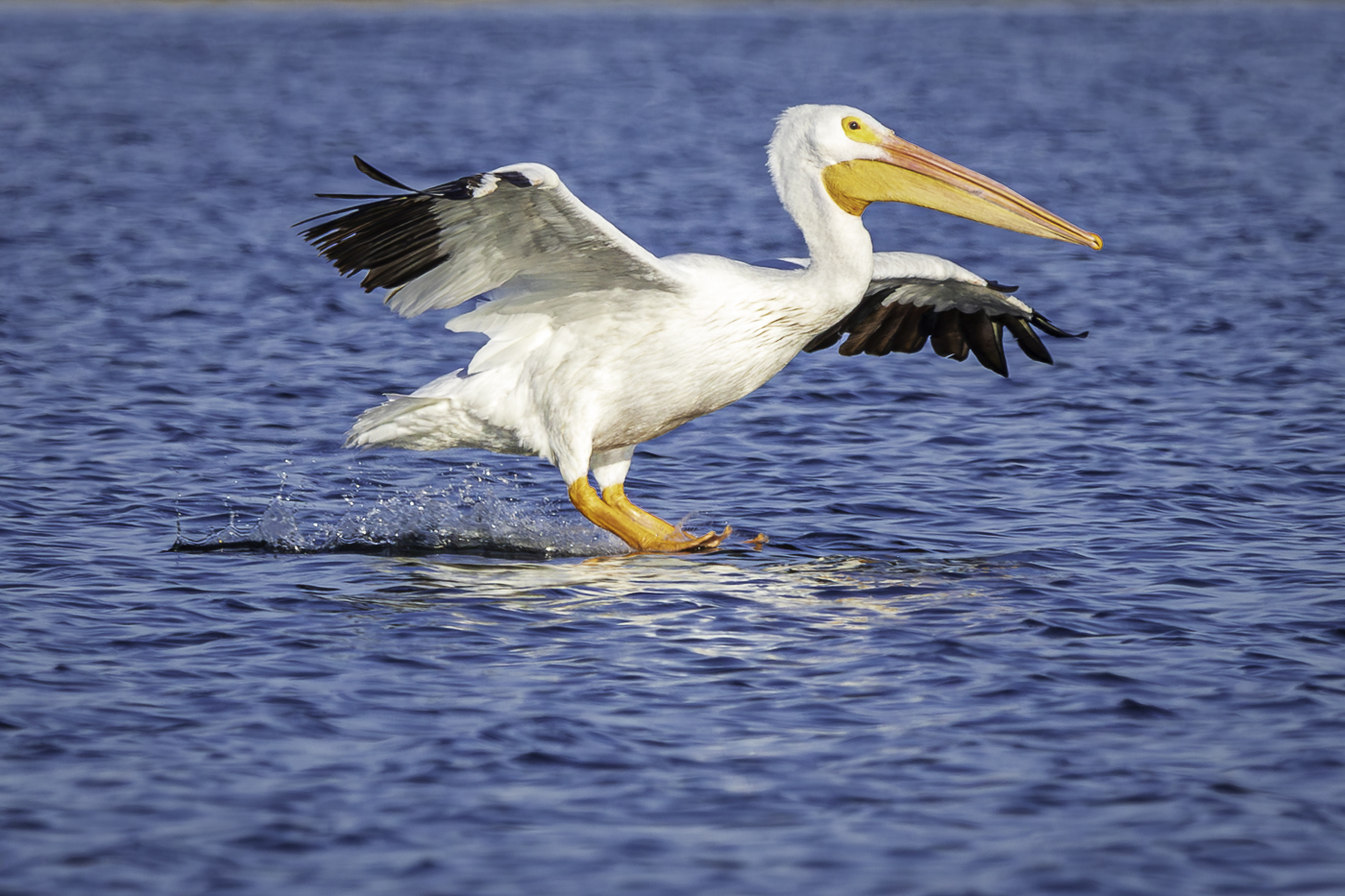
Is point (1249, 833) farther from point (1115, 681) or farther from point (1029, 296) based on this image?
point (1029, 296)

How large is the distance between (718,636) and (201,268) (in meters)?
9.90

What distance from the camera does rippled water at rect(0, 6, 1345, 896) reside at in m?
5.09

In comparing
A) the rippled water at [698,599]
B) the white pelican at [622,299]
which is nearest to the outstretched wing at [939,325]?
the rippled water at [698,599]

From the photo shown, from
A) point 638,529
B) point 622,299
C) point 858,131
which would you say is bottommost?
point 638,529

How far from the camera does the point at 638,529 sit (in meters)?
8.12

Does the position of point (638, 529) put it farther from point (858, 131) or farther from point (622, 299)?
point (858, 131)

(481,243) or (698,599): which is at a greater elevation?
(481,243)

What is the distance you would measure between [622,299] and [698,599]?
4.93 feet

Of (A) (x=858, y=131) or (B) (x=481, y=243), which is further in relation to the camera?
(A) (x=858, y=131)

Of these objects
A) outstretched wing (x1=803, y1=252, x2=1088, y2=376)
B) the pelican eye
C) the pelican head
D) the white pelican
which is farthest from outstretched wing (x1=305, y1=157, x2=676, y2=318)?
outstretched wing (x1=803, y1=252, x2=1088, y2=376)

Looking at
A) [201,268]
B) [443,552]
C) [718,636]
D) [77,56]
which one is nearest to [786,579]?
[718,636]

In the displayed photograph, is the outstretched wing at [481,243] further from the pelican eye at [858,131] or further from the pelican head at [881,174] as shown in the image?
the pelican eye at [858,131]

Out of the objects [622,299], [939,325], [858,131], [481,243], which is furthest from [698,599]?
[939,325]

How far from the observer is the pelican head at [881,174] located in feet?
25.7
